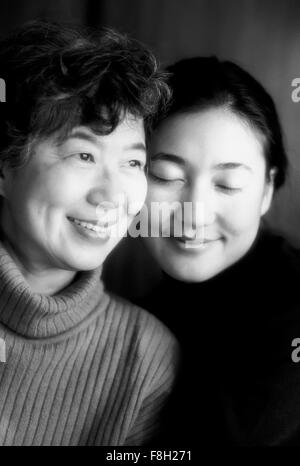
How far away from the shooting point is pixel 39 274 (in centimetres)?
93

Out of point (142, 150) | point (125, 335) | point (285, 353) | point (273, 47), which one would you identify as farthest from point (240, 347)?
point (273, 47)

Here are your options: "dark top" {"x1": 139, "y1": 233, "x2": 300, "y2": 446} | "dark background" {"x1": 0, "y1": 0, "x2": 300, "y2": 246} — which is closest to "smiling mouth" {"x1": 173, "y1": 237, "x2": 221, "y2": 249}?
"dark top" {"x1": 139, "y1": 233, "x2": 300, "y2": 446}

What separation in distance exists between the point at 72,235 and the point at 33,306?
12 cm

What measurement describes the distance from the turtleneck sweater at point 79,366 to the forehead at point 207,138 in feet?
A: 0.79

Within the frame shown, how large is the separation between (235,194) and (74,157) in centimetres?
29

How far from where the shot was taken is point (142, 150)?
89 centimetres

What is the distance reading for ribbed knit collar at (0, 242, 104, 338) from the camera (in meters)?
0.85

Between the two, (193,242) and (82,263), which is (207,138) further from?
(82,263)

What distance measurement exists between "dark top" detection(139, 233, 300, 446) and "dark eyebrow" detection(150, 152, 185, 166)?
262mm

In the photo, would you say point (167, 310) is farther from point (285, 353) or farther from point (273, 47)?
point (273, 47)

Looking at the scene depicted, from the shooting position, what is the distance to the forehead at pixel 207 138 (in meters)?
0.94

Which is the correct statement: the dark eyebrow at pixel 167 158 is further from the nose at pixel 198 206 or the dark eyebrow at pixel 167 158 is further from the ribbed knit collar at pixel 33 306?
the ribbed knit collar at pixel 33 306

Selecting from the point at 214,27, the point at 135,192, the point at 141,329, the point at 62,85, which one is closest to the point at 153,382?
the point at 141,329
